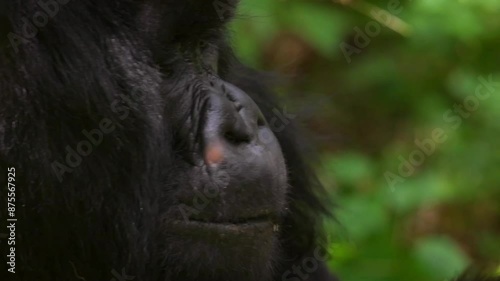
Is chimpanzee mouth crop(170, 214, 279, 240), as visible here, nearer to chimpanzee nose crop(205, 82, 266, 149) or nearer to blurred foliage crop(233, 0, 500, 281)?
chimpanzee nose crop(205, 82, 266, 149)

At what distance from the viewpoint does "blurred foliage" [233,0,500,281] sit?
4.39 meters

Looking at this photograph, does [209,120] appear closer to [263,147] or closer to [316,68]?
[263,147]

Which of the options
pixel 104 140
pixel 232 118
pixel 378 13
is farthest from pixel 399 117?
pixel 104 140

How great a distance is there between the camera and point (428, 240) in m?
4.55

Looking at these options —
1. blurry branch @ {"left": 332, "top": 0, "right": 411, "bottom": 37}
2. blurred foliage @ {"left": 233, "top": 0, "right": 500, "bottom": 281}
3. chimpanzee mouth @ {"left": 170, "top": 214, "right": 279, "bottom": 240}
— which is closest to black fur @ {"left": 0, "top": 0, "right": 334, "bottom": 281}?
chimpanzee mouth @ {"left": 170, "top": 214, "right": 279, "bottom": 240}

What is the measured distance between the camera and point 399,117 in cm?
614

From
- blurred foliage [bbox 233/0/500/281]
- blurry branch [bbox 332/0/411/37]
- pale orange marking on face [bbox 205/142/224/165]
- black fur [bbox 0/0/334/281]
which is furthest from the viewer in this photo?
blurry branch [bbox 332/0/411/37]

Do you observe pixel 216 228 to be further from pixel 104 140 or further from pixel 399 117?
pixel 399 117

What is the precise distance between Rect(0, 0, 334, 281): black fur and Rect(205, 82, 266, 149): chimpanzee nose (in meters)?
0.04

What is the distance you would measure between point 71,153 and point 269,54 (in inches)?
150

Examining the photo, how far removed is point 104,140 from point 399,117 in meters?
3.81

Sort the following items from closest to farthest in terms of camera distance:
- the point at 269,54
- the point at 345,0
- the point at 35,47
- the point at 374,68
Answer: the point at 35,47, the point at 345,0, the point at 374,68, the point at 269,54

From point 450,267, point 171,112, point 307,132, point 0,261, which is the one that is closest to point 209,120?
point 171,112

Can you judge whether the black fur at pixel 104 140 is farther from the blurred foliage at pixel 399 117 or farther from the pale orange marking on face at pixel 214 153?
the blurred foliage at pixel 399 117
